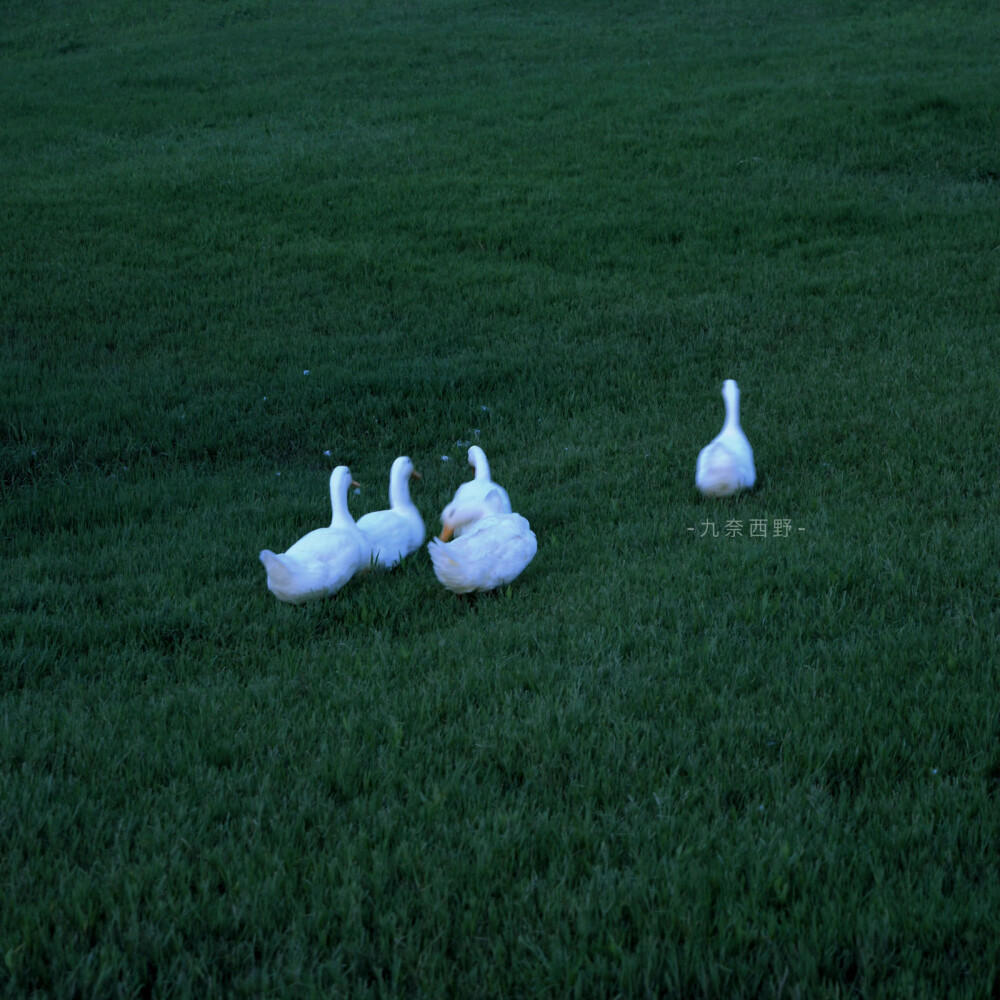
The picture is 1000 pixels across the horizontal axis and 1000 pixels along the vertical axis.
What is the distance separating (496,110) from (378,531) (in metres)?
15.2

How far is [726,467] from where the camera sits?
6.25 m

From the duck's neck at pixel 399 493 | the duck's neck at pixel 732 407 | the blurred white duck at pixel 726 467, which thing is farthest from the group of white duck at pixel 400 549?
the duck's neck at pixel 732 407

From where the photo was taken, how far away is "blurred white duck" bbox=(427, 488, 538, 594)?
4.85m

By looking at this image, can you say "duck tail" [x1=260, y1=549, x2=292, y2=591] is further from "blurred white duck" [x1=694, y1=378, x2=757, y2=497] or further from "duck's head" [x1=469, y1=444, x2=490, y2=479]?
"blurred white duck" [x1=694, y1=378, x2=757, y2=497]

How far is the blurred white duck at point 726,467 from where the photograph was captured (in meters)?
6.26

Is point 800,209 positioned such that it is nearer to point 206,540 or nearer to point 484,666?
point 206,540

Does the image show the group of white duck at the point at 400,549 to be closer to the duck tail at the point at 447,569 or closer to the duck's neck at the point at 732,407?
the duck tail at the point at 447,569

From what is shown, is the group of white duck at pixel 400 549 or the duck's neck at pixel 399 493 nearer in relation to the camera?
the group of white duck at pixel 400 549

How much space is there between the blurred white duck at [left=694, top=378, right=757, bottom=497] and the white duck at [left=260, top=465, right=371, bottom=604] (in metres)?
2.20

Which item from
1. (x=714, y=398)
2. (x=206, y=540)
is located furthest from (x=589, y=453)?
(x=206, y=540)

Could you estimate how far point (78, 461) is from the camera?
7.66 metres

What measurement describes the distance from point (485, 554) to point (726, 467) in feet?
6.45

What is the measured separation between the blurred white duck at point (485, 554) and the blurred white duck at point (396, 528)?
0.47m

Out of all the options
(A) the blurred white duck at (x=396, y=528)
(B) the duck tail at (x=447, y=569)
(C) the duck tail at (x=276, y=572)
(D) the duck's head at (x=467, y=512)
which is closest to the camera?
(C) the duck tail at (x=276, y=572)
